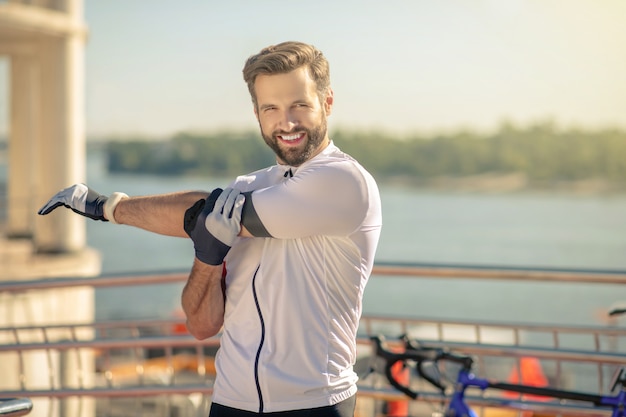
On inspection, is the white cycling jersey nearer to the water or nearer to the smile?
the smile

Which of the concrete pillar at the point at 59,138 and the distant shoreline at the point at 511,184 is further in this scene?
the distant shoreline at the point at 511,184

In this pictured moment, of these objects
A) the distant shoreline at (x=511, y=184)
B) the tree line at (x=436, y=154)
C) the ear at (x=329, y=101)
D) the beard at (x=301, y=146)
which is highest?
the tree line at (x=436, y=154)

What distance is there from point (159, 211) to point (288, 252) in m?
0.35

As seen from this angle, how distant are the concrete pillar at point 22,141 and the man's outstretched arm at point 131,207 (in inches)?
650

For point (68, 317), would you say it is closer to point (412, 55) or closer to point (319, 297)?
point (319, 297)

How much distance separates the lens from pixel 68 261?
Answer: 54.2 feet

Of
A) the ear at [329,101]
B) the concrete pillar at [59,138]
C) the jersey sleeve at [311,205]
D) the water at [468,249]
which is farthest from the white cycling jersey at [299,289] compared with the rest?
the water at [468,249]

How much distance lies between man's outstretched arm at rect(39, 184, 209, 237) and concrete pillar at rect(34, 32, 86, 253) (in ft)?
49.5

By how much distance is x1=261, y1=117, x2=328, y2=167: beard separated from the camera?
2.27m

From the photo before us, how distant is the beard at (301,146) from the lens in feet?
7.46

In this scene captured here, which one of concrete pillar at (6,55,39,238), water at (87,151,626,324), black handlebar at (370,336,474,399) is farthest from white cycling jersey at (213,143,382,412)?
water at (87,151,626,324)

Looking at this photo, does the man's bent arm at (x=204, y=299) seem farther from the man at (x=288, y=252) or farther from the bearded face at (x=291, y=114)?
the bearded face at (x=291, y=114)

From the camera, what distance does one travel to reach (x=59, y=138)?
17391mm

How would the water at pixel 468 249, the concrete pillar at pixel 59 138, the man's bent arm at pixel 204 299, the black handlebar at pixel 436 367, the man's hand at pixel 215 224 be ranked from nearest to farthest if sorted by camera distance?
the man's hand at pixel 215 224 → the man's bent arm at pixel 204 299 → the black handlebar at pixel 436 367 → the concrete pillar at pixel 59 138 → the water at pixel 468 249
